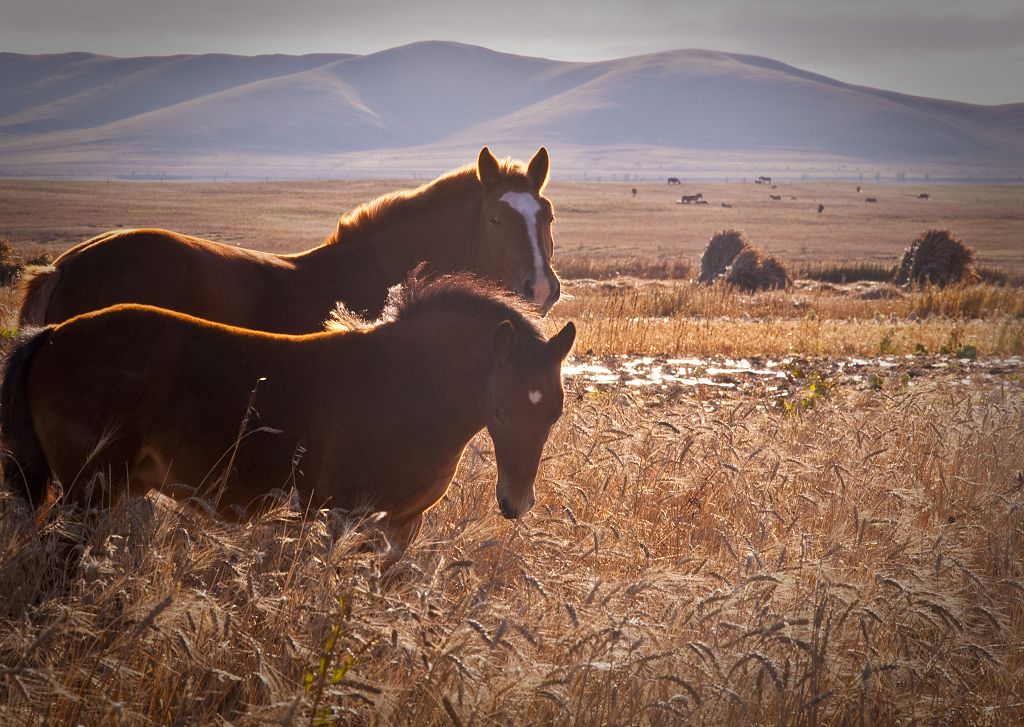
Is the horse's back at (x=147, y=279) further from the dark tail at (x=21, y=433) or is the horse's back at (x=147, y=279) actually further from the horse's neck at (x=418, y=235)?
the dark tail at (x=21, y=433)

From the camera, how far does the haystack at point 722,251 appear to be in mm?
27781

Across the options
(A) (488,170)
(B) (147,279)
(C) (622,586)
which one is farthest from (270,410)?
(A) (488,170)

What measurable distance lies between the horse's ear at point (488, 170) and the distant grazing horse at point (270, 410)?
3467mm

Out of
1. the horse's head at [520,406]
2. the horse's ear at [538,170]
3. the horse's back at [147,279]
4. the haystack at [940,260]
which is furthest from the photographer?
the haystack at [940,260]

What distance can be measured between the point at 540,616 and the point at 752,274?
76.9 ft

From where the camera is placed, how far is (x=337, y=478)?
427 cm

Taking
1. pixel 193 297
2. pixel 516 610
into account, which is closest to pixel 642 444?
pixel 516 610

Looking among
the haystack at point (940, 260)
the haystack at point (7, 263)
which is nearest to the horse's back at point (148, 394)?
the haystack at point (7, 263)

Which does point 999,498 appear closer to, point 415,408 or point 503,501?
point 503,501

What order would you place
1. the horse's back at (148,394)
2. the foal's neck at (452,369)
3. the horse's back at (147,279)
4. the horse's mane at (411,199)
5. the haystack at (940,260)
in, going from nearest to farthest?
the horse's back at (148,394) → the foal's neck at (452,369) → the horse's back at (147,279) → the horse's mane at (411,199) → the haystack at (940,260)

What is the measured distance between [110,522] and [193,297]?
300cm

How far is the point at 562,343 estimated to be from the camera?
4383mm

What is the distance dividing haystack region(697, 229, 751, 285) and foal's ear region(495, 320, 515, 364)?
957 inches

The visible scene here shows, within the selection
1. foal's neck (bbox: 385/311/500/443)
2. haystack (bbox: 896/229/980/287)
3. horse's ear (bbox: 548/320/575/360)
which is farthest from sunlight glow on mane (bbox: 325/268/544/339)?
haystack (bbox: 896/229/980/287)
